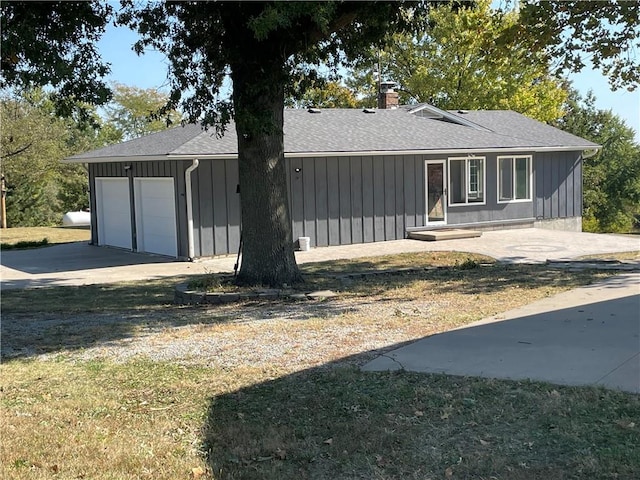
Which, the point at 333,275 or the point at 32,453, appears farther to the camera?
the point at 333,275

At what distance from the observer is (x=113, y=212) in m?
21.0

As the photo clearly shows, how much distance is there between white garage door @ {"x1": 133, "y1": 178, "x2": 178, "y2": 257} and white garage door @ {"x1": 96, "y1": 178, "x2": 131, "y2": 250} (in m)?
0.65

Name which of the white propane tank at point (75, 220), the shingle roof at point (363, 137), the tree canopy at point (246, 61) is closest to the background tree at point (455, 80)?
the shingle roof at point (363, 137)

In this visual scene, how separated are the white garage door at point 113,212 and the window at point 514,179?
38.2 feet

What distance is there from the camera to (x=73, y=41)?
1103 cm

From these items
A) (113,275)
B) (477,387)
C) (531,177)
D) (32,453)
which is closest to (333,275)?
(113,275)

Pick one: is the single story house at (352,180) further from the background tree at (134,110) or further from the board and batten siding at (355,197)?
the background tree at (134,110)

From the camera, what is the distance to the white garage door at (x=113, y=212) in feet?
66.4

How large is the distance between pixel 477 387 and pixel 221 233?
1315cm

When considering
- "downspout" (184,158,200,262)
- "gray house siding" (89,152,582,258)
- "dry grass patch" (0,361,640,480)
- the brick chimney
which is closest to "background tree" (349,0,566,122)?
the brick chimney

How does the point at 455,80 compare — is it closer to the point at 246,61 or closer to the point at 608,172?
the point at 608,172

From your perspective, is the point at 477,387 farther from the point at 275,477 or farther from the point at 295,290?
the point at 295,290

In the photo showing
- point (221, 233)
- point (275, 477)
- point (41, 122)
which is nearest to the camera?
point (275, 477)

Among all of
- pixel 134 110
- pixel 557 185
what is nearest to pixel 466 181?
pixel 557 185
